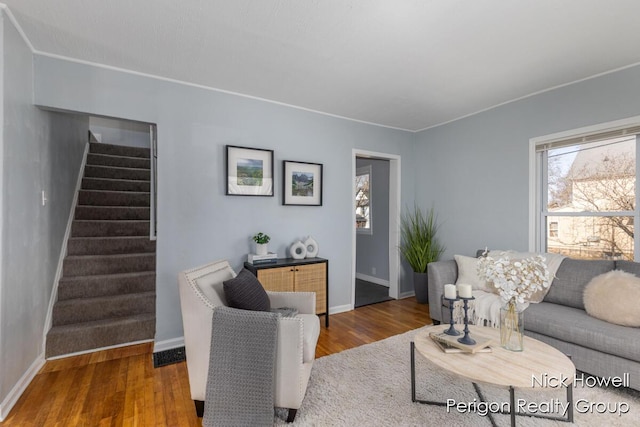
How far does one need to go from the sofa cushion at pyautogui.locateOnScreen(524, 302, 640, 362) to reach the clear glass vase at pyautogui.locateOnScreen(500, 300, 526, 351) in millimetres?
723

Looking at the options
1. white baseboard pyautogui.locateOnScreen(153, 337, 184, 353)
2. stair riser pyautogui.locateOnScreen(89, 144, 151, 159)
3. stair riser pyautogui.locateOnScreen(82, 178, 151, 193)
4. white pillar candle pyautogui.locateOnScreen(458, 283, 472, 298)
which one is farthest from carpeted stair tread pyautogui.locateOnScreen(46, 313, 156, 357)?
stair riser pyautogui.locateOnScreen(89, 144, 151, 159)

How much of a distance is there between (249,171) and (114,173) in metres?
2.55

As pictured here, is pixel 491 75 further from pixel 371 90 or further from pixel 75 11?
pixel 75 11

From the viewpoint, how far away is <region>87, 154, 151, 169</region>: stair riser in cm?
450

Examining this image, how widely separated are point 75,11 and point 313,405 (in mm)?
Answer: 2870

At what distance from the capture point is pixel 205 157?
120 inches

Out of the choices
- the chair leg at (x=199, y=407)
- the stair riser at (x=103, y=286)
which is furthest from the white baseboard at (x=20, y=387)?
the chair leg at (x=199, y=407)

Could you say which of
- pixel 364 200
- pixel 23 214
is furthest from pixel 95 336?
pixel 364 200

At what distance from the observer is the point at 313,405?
6.46 ft

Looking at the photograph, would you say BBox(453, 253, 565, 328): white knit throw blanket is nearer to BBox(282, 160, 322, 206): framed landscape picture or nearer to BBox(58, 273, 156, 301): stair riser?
BBox(282, 160, 322, 206): framed landscape picture

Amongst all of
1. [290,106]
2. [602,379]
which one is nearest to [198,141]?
[290,106]

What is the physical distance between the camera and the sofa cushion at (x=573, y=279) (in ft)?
8.38

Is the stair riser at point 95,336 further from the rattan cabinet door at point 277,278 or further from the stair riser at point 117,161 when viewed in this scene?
the stair riser at point 117,161

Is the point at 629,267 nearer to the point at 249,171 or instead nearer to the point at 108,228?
the point at 249,171
